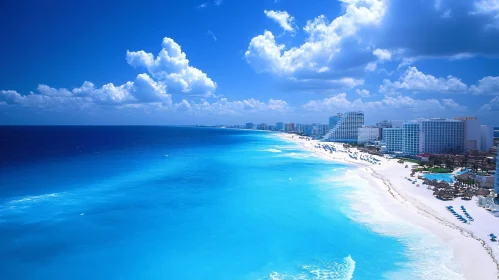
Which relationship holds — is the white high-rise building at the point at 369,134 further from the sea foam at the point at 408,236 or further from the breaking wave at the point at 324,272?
the breaking wave at the point at 324,272

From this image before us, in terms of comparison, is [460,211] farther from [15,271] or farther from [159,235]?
[15,271]

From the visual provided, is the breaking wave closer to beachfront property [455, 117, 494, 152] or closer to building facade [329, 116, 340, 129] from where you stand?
beachfront property [455, 117, 494, 152]

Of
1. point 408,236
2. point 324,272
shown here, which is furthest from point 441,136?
point 324,272

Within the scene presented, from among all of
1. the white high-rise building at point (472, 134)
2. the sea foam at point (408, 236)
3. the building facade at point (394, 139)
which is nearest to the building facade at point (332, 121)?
the building facade at point (394, 139)

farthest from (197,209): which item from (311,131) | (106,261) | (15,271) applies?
(311,131)

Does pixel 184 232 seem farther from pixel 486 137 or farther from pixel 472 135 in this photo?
pixel 486 137
